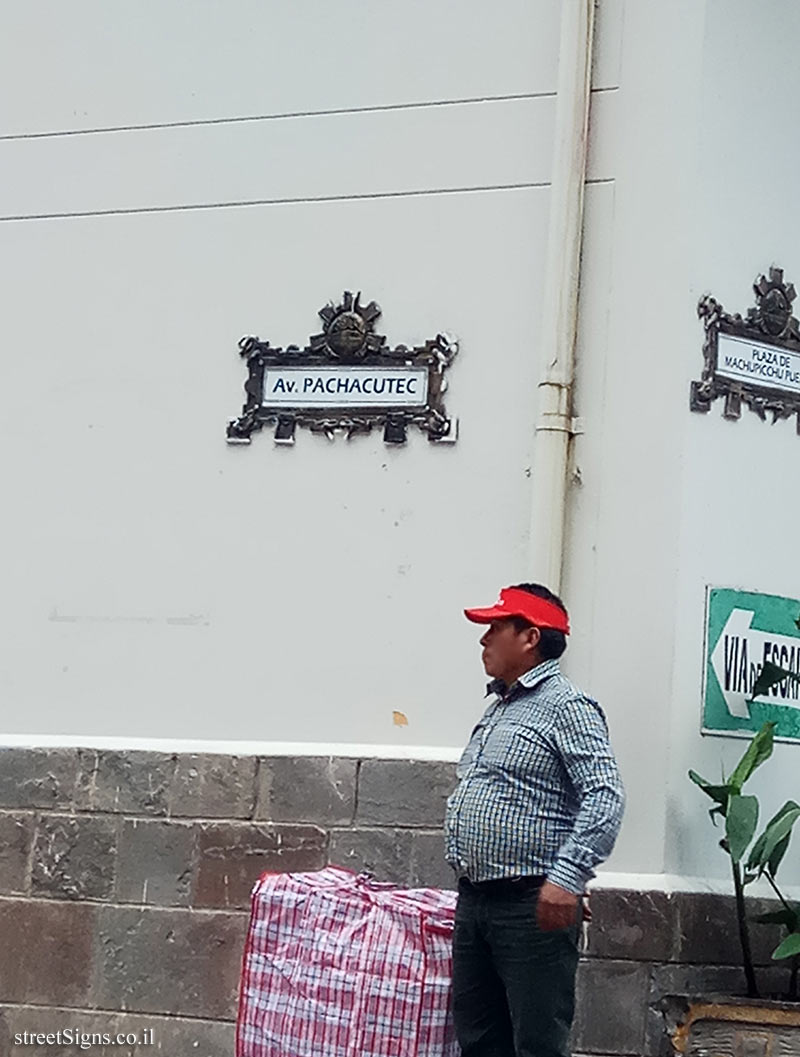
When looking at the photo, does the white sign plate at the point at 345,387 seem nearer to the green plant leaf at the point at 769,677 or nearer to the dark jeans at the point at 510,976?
the green plant leaf at the point at 769,677

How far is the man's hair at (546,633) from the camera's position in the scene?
5.88 metres

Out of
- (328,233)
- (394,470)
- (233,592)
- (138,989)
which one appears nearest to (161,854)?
(138,989)

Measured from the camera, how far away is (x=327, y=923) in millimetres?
6129

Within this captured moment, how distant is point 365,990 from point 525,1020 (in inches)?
26.0

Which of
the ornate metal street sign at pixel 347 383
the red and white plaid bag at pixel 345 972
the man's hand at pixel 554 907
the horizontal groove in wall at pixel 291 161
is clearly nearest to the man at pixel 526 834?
the man's hand at pixel 554 907

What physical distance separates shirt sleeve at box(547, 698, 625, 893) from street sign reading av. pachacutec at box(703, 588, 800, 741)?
95cm

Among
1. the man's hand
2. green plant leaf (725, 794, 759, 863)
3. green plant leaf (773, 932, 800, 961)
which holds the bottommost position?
green plant leaf (773, 932, 800, 961)

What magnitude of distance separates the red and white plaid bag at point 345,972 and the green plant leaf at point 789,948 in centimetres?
101

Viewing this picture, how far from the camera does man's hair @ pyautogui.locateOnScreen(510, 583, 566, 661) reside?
5.88 meters

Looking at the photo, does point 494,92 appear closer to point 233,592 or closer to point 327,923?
point 233,592

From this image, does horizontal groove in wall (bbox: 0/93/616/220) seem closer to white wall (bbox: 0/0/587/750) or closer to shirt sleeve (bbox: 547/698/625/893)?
white wall (bbox: 0/0/587/750)

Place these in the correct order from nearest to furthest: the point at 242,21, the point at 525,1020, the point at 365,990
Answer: the point at 525,1020 < the point at 365,990 < the point at 242,21

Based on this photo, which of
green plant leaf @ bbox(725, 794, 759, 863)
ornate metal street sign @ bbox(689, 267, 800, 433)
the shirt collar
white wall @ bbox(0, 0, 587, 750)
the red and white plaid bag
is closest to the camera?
the shirt collar

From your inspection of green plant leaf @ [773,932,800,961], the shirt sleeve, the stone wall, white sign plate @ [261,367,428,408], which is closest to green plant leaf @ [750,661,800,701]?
the stone wall
